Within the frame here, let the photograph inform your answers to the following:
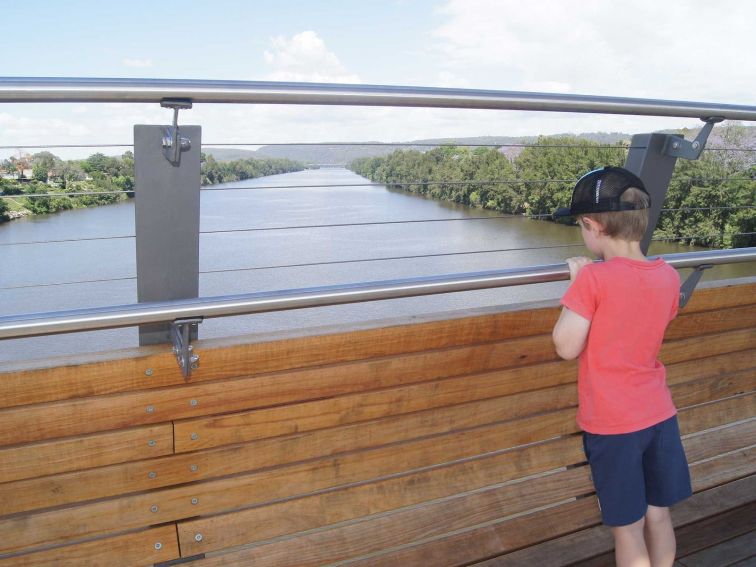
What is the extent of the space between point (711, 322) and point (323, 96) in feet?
5.87

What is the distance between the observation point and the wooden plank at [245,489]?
1639mm

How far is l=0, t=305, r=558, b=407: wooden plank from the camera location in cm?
160

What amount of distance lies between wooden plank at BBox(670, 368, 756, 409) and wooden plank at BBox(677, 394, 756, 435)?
1.0 inches

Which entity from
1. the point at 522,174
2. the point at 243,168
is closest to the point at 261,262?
the point at 522,174

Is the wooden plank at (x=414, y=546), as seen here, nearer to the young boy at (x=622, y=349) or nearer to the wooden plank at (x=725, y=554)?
the wooden plank at (x=725, y=554)

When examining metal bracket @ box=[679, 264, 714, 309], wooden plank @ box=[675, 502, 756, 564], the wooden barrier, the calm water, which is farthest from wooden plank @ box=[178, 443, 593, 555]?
the calm water

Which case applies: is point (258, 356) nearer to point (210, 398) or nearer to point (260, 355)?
point (260, 355)

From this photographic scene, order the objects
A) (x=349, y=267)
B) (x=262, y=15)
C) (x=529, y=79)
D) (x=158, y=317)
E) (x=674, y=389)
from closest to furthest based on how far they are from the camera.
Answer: (x=158, y=317)
(x=674, y=389)
(x=349, y=267)
(x=262, y=15)
(x=529, y=79)

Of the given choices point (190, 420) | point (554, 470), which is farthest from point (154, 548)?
point (554, 470)

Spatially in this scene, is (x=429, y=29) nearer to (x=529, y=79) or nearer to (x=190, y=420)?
(x=529, y=79)

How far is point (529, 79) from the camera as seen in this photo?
197ft

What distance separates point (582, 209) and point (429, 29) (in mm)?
56186

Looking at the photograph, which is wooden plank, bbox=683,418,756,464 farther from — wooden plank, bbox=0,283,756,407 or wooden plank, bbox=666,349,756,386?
wooden plank, bbox=0,283,756,407

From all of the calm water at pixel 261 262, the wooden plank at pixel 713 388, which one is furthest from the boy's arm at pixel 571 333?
the calm water at pixel 261 262
